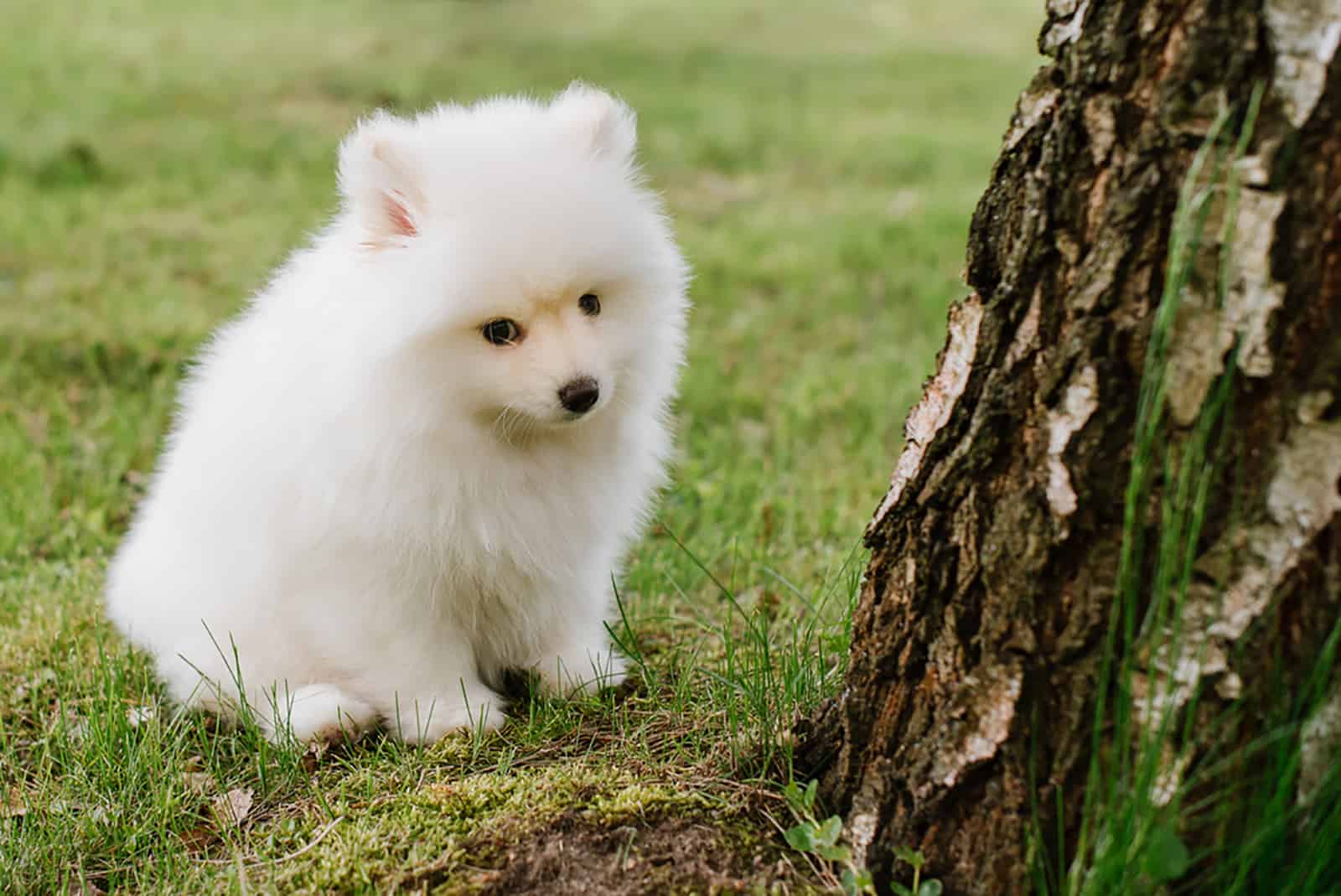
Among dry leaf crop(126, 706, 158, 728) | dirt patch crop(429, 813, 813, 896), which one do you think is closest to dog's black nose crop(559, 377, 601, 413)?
dirt patch crop(429, 813, 813, 896)

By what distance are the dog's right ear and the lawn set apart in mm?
948

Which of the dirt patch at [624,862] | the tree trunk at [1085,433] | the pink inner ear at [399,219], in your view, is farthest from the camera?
the pink inner ear at [399,219]

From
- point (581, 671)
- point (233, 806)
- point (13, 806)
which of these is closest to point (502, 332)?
point (581, 671)

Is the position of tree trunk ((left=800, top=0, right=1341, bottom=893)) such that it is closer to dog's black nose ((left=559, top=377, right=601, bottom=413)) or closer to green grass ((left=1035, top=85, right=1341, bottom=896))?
green grass ((left=1035, top=85, right=1341, bottom=896))

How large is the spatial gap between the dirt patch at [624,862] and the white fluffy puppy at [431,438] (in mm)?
636

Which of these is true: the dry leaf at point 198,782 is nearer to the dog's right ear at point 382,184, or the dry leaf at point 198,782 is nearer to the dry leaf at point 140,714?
the dry leaf at point 140,714

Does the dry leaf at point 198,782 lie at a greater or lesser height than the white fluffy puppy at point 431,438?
lesser

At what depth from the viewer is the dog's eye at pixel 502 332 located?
2578 millimetres

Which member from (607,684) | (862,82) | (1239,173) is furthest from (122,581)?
(862,82)

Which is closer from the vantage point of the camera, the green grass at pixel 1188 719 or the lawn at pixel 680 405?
the green grass at pixel 1188 719

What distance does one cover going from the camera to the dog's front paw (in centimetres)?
302

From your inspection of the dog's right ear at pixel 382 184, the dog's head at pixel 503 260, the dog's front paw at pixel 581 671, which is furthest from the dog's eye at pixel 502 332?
the dog's front paw at pixel 581 671

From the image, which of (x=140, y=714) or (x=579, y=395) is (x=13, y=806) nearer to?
(x=140, y=714)

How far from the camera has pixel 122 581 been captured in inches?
134
